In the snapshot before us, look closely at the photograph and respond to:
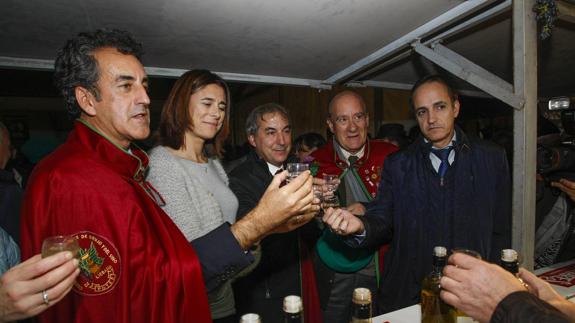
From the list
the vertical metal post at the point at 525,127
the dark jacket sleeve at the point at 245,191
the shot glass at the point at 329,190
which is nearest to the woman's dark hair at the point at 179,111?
the dark jacket sleeve at the point at 245,191

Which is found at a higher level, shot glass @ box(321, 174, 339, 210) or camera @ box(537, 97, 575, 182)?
camera @ box(537, 97, 575, 182)

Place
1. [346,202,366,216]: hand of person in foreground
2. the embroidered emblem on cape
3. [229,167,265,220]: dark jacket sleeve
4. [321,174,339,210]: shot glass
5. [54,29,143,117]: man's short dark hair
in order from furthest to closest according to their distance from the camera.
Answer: [346,202,366,216]: hand of person in foreground
[229,167,265,220]: dark jacket sleeve
[321,174,339,210]: shot glass
[54,29,143,117]: man's short dark hair
the embroidered emblem on cape

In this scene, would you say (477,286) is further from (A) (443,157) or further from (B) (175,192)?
(A) (443,157)

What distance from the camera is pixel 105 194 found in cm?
141

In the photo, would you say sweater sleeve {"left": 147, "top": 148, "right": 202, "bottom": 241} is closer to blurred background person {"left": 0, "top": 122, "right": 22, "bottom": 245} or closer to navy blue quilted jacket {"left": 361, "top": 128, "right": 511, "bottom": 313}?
navy blue quilted jacket {"left": 361, "top": 128, "right": 511, "bottom": 313}

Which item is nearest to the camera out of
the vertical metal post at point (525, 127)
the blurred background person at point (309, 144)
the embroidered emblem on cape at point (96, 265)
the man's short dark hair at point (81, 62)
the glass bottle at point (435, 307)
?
the embroidered emblem on cape at point (96, 265)

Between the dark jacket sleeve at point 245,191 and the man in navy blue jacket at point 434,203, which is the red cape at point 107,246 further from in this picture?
the man in navy blue jacket at point 434,203

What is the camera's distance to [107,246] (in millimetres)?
1365

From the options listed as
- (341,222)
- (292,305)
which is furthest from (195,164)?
(292,305)

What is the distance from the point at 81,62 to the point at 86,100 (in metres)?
0.19

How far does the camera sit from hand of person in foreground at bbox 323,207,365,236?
2.22 meters

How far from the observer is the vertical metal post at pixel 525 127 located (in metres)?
2.31

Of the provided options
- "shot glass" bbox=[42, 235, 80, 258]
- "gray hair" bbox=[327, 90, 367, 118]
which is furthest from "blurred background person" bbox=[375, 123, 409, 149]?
"shot glass" bbox=[42, 235, 80, 258]

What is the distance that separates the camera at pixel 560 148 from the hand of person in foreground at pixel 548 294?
1509mm
